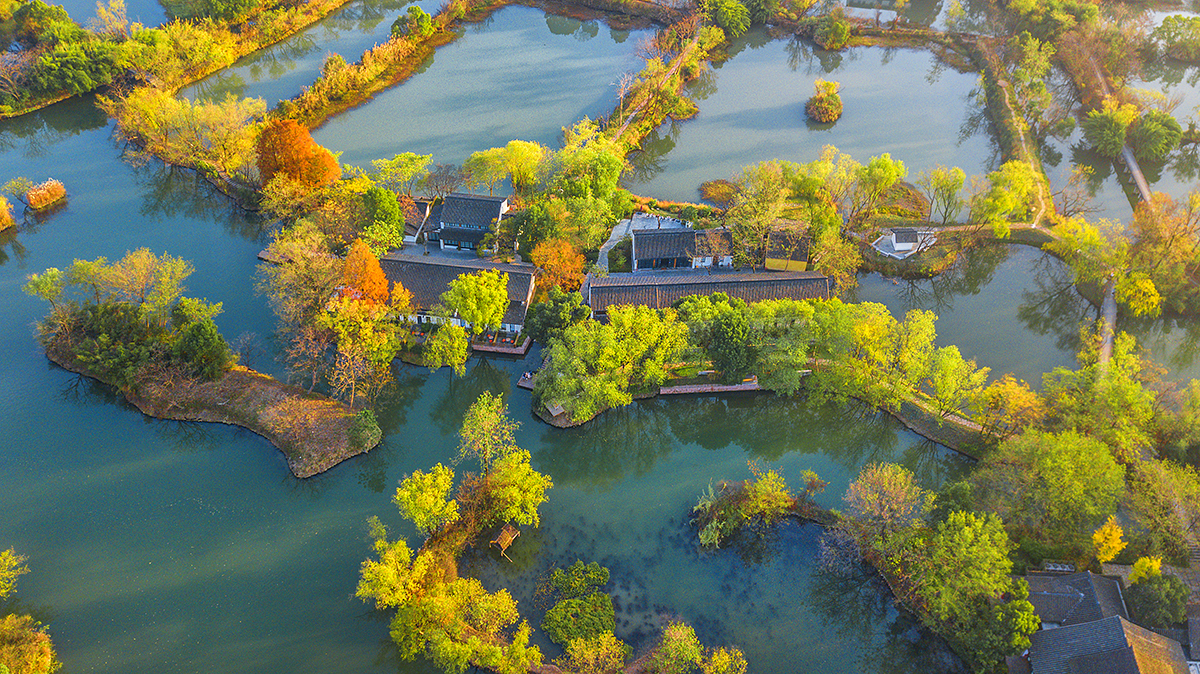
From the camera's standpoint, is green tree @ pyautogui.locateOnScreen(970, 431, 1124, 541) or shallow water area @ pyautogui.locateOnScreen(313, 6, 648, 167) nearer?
green tree @ pyautogui.locateOnScreen(970, 431, 1124, 541)

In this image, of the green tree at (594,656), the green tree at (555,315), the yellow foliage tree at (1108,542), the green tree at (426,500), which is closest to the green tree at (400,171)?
the green tree at (555,315)

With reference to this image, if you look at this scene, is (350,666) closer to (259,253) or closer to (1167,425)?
(259,253)

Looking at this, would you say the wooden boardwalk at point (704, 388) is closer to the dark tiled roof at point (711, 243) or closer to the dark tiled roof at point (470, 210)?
the dark tiled roof at point (711, 243)

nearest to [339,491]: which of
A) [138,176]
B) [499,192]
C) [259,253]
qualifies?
[259,253]

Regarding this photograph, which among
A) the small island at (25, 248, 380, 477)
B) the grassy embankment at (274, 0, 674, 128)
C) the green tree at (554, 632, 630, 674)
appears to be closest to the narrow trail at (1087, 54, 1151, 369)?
the green tree at (554, 632, 630, 674)

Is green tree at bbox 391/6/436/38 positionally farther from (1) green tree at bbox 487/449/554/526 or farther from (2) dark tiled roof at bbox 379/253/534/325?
(1) green tree at bbox 487/449/554/526

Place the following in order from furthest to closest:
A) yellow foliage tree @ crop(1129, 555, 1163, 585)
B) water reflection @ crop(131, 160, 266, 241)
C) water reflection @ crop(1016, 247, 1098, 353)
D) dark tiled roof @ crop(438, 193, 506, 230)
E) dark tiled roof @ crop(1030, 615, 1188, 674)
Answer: water reflection @ crop(131, 160, 266, 241) < dark tiled roof @ crop(438, 193, 506, 230) < water reflection @ crop(1016, 247, 1098, 353) < yellow foliage tree @ crop(1129, 555, 1163, 585) < dark tiled roof @ crop(1030, 615, 1188, 674)

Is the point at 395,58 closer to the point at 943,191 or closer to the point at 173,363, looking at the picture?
the point at 173,363
